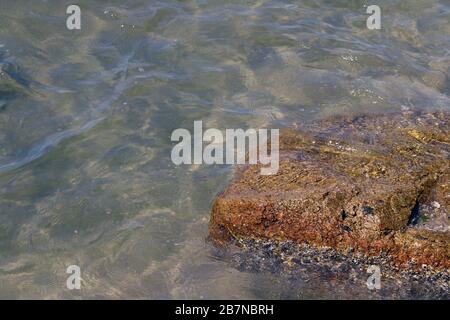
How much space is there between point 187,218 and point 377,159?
175 cm

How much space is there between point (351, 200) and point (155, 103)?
121 inches

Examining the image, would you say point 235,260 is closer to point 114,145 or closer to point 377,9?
point 114,145

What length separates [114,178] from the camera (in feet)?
18.8

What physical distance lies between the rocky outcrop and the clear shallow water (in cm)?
36

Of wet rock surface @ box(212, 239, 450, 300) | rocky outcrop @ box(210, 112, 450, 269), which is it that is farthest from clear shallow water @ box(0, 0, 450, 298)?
rocky outcrop @ box(210, 112, 450, 269)

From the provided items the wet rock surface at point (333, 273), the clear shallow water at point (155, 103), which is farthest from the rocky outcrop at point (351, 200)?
the clear shallow water at point (155, 103)

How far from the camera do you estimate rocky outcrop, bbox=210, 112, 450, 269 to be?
4.38m

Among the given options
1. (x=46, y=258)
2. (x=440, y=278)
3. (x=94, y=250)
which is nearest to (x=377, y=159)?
(x=440, y=278)

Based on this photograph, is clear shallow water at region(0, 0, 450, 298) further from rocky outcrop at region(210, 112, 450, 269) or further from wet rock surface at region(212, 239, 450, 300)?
rocky outcrop at region(210, 112, 450, 269)

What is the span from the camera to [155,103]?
22.2 ft

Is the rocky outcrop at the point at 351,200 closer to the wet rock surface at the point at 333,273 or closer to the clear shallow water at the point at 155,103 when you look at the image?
the wet rock surface at the point at 333,273

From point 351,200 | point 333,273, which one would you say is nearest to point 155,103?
point 351,200

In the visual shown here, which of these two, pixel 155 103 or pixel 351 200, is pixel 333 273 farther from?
pixel 155 103

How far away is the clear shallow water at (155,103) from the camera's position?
15.8 feet
